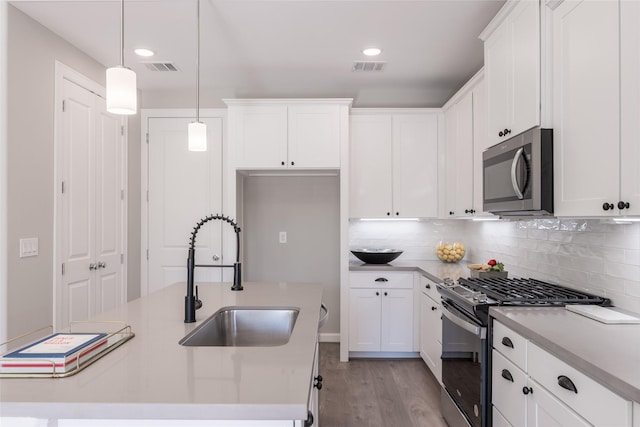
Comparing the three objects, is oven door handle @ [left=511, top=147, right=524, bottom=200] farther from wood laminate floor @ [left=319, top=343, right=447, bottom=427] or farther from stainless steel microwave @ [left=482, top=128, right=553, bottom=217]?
wood laminate floor @ [left=319, top=343, right=447, bottom=427]

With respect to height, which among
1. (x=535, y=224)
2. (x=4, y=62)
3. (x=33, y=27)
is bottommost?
(x=535, y=224)

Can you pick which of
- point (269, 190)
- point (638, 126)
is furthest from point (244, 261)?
point (638, 126)

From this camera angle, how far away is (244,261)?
4324 millimetres

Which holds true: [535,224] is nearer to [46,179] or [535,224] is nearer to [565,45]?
[565,45]

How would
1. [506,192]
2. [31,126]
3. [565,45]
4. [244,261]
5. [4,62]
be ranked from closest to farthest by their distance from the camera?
[565,45] → [506,192] → [4,62] → [31,126] → [244,261]

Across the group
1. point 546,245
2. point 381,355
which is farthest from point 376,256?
point 546,245

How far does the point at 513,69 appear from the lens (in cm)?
222

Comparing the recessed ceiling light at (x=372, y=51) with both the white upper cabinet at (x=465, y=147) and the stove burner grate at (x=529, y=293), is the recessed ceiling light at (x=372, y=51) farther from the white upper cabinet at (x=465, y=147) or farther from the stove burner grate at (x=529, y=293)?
the stove burner grate at (x=529, y=293)

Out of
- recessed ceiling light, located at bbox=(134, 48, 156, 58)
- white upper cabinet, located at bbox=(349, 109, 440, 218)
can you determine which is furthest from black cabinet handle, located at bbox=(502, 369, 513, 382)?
recessed ceiling light, located at bbox=(134, 48, 156, 58)

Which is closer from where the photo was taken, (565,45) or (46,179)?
(565,45)

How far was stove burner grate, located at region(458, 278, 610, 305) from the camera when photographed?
1.97m

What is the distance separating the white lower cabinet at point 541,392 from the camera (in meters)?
1.21

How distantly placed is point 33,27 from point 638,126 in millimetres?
3443

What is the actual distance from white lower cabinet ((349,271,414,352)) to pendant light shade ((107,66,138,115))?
8.56 ft
